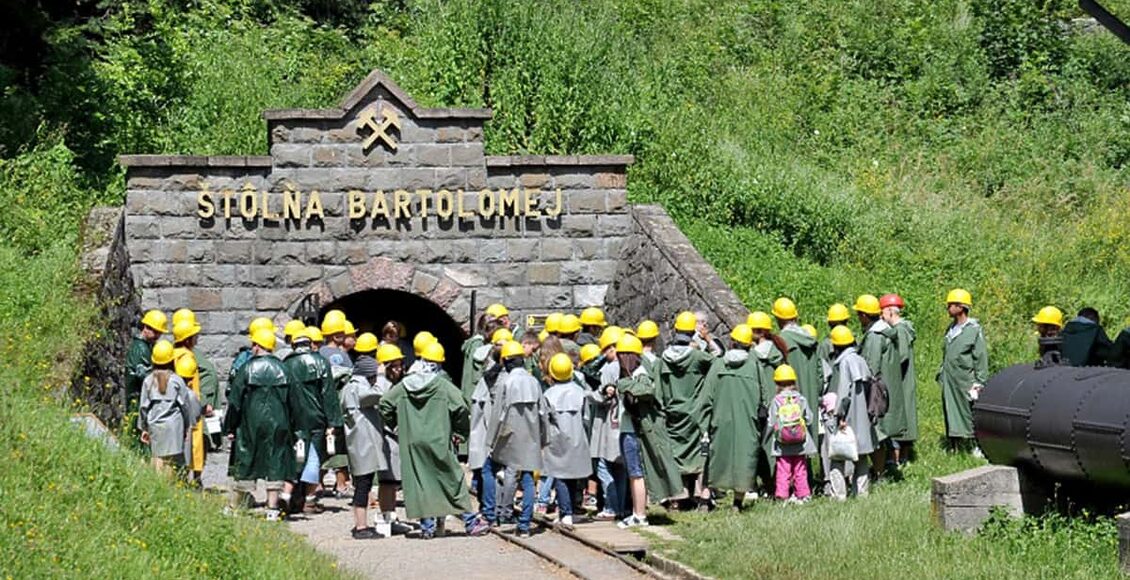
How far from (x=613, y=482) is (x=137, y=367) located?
4.62 m

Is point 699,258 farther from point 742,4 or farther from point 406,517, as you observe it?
point 742,4

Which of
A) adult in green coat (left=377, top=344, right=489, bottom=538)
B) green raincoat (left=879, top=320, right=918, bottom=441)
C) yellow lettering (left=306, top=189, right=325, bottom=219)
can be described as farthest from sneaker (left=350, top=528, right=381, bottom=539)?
yellow lettering (left=306, top=189, right=325, bottom=219)

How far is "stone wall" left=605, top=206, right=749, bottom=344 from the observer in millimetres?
20656

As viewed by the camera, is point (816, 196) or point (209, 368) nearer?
point (209, 368)

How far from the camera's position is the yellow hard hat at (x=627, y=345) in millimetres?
16250

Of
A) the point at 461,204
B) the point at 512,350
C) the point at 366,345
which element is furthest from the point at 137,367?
Answer: the point at 461,204

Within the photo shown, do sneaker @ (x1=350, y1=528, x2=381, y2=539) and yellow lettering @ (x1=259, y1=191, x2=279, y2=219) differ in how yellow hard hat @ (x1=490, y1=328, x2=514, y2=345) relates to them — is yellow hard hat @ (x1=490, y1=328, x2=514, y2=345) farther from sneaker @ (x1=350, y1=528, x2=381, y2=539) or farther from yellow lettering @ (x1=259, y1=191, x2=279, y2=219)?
yellow lettering @ (x1=259, y1=191, x2=279, y2=219)

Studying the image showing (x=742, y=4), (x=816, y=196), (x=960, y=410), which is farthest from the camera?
(x=742, y=4)

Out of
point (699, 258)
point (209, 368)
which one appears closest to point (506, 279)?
point (699, 258)

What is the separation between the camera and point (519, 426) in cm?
1622

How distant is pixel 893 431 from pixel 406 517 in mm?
4987

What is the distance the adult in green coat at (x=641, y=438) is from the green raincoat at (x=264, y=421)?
9.82 feet

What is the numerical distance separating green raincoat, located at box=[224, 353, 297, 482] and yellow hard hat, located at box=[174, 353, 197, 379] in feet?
1.70

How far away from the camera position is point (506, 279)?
2342 cm
